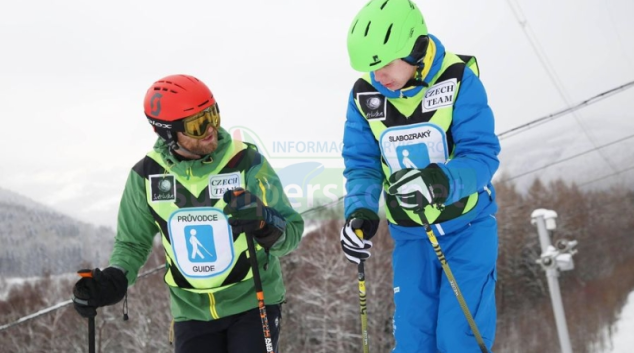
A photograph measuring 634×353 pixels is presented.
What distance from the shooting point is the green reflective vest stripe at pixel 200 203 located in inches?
137

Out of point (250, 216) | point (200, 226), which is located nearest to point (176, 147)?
point (200, 226)

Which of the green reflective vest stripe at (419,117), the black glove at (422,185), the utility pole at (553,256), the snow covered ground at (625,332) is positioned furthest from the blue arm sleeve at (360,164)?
the snow covered ground at (625,332)

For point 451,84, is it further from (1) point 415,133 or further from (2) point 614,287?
(2) point 614,287

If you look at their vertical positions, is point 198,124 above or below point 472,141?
above

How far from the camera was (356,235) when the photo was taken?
10.5 feet

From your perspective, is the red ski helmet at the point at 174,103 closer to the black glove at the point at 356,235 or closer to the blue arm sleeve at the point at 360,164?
the blue arm sleeve at the point at 360,164

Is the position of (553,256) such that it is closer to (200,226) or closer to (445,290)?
(445,290)

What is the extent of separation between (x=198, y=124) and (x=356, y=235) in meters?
1.08

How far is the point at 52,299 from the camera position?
41562 millimetres

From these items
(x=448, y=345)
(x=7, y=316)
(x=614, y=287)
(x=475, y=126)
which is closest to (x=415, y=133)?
(x=475, y=126)

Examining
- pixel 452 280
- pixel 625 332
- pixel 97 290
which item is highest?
pixel 97 290

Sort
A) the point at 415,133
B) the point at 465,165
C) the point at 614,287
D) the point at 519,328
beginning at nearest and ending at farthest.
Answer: the point at 465,165 → the point at 415,133 → the point at 519,328 → the point at 614,287

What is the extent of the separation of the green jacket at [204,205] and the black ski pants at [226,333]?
45 mm

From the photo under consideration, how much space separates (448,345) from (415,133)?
1.06 metres
